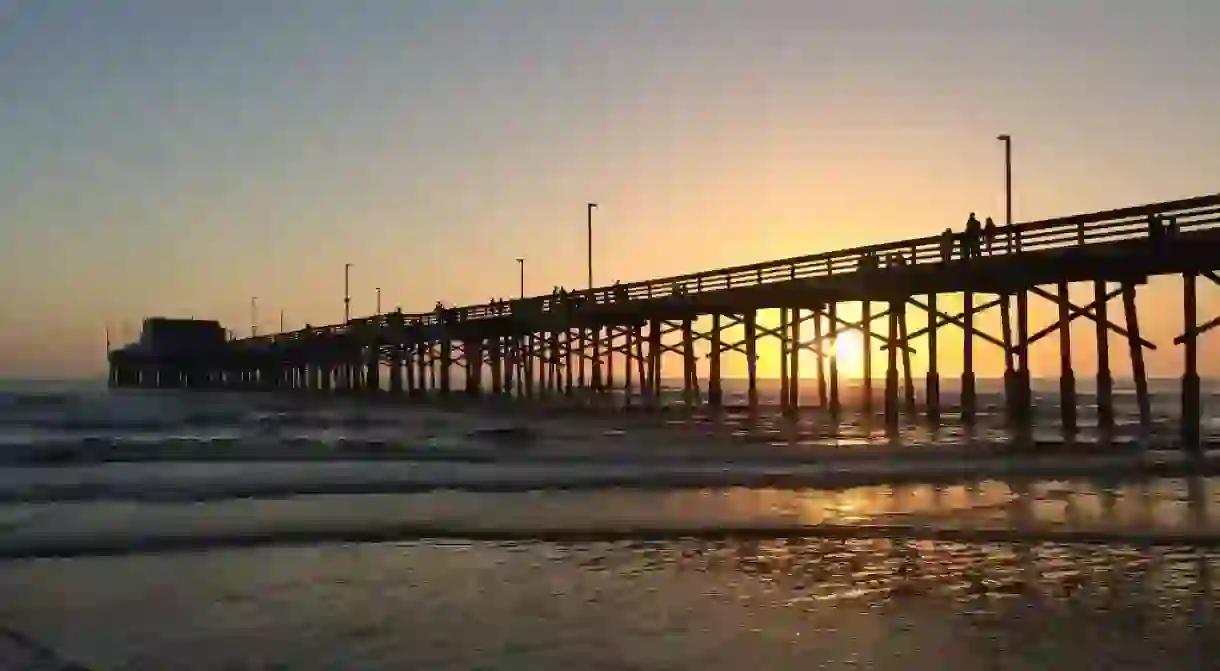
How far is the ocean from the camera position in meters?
6.20

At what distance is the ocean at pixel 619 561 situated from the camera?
620 centimetres

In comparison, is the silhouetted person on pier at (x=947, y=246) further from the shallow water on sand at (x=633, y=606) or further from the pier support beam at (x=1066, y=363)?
the shallow water on sand at (x=633, y=606)

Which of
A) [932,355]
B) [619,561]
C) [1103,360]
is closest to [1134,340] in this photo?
[1103,360]

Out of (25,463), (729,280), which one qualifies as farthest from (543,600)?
(729,280)

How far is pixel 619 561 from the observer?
891cm

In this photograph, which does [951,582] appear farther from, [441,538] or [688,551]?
[441,538]

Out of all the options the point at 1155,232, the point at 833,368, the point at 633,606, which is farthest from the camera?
the point at 833,368

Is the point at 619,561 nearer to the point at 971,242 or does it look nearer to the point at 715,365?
the point at 971,242

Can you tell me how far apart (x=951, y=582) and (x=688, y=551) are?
7.26 ft

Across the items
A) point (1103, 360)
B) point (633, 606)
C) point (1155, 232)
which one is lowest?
point (633, 606)

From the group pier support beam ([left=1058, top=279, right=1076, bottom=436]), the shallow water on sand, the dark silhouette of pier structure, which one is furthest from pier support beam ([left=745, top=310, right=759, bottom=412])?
the shallow water on sand

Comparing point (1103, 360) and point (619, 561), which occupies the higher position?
point (1103, 360)

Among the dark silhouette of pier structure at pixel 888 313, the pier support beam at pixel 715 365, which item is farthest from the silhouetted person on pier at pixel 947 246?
the pier support beam at pixel 715 365

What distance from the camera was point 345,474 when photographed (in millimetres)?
16438
